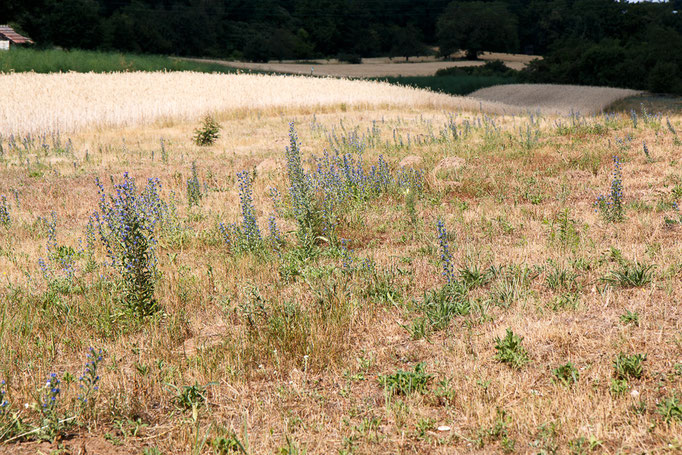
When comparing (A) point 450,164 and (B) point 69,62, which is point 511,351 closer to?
(A) point 450,164

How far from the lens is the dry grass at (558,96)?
2895 cm

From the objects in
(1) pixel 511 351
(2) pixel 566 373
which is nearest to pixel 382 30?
(1) pixel 511 351

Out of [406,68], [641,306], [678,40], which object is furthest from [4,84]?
[406,68]

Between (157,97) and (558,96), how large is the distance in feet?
76.1

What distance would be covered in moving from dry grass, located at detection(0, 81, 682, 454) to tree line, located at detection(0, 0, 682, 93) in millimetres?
30142

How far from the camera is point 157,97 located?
24.1 metres

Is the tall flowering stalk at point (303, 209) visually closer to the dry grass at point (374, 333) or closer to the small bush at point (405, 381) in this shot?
the dry grass at point (374, 333)

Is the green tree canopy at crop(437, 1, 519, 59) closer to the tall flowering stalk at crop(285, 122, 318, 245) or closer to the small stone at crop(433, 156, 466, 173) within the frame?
the small stone at crop(433, 156, 466, 173)

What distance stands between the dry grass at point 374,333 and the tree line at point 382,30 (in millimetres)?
30142

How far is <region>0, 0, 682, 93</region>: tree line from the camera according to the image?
133 feet

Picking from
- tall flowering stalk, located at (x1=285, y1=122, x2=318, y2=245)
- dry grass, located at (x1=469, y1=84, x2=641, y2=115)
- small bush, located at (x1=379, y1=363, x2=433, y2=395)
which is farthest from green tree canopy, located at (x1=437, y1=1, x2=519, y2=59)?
small bush, located at (x1=379, y1=363, x2=433, y2=395)

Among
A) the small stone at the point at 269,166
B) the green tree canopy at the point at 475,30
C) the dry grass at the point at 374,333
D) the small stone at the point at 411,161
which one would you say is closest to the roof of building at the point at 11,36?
the green tree canopy at the point at 475,30

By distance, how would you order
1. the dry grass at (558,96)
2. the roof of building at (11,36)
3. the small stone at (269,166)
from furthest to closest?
the roof of building at (11,36), the dry grass at (558,96), the small stone at (269,166)

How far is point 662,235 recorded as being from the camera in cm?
636
